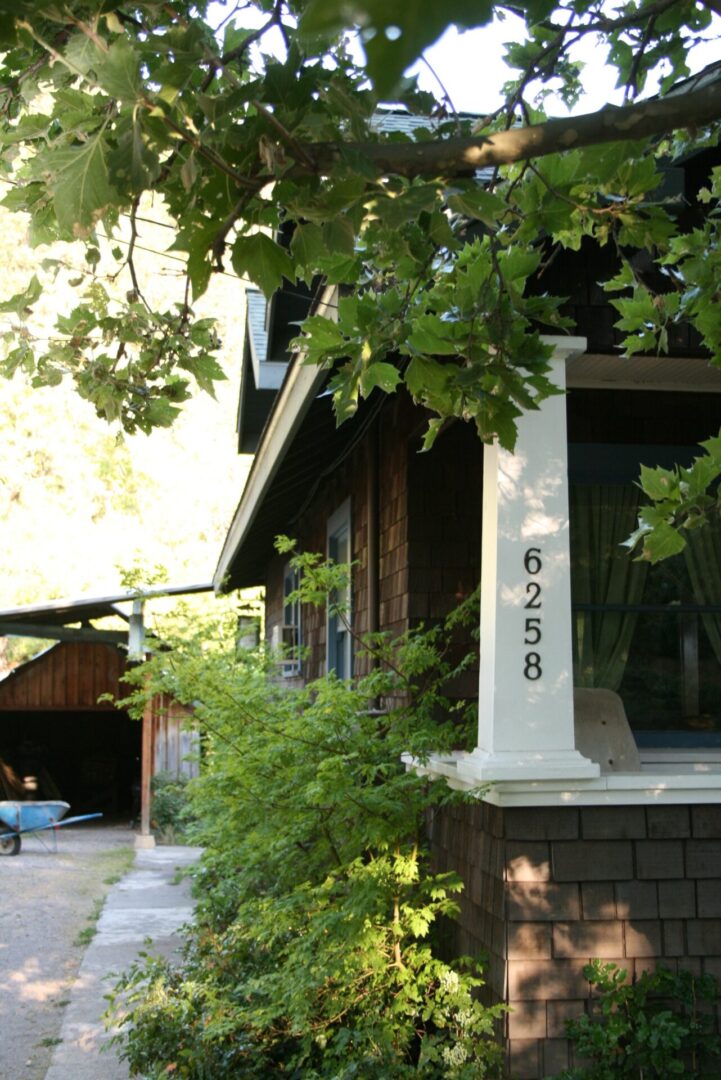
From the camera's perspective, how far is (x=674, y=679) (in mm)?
6113

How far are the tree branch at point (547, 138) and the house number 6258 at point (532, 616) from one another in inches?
103

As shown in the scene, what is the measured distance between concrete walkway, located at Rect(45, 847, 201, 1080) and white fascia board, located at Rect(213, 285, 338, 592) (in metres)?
2.85

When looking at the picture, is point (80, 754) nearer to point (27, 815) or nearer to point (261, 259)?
point (27, 815)

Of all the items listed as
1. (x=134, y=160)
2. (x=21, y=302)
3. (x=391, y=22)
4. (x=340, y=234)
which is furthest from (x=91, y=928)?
(x=391, y=22)

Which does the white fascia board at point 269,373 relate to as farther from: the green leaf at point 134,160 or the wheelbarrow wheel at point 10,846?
the green leaf at point 134,160

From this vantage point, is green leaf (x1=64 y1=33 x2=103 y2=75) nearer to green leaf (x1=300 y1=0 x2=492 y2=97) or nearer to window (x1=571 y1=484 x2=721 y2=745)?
green leaf (x1=300 y1=0 x2=492 y2=97)

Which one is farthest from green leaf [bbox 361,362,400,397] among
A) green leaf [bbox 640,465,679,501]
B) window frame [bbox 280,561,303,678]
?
window frame [bbox 280,561,303,678]

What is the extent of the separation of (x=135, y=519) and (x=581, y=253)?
103ft

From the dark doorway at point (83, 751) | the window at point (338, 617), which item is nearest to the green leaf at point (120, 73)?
the window at point (338, 617)

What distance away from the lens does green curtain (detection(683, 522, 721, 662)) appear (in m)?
6.07

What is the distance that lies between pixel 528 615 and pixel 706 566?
163 cm

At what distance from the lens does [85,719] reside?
72.4ft

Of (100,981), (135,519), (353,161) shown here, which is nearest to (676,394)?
(353,161)

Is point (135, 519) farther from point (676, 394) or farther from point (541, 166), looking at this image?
point (541, 166)
